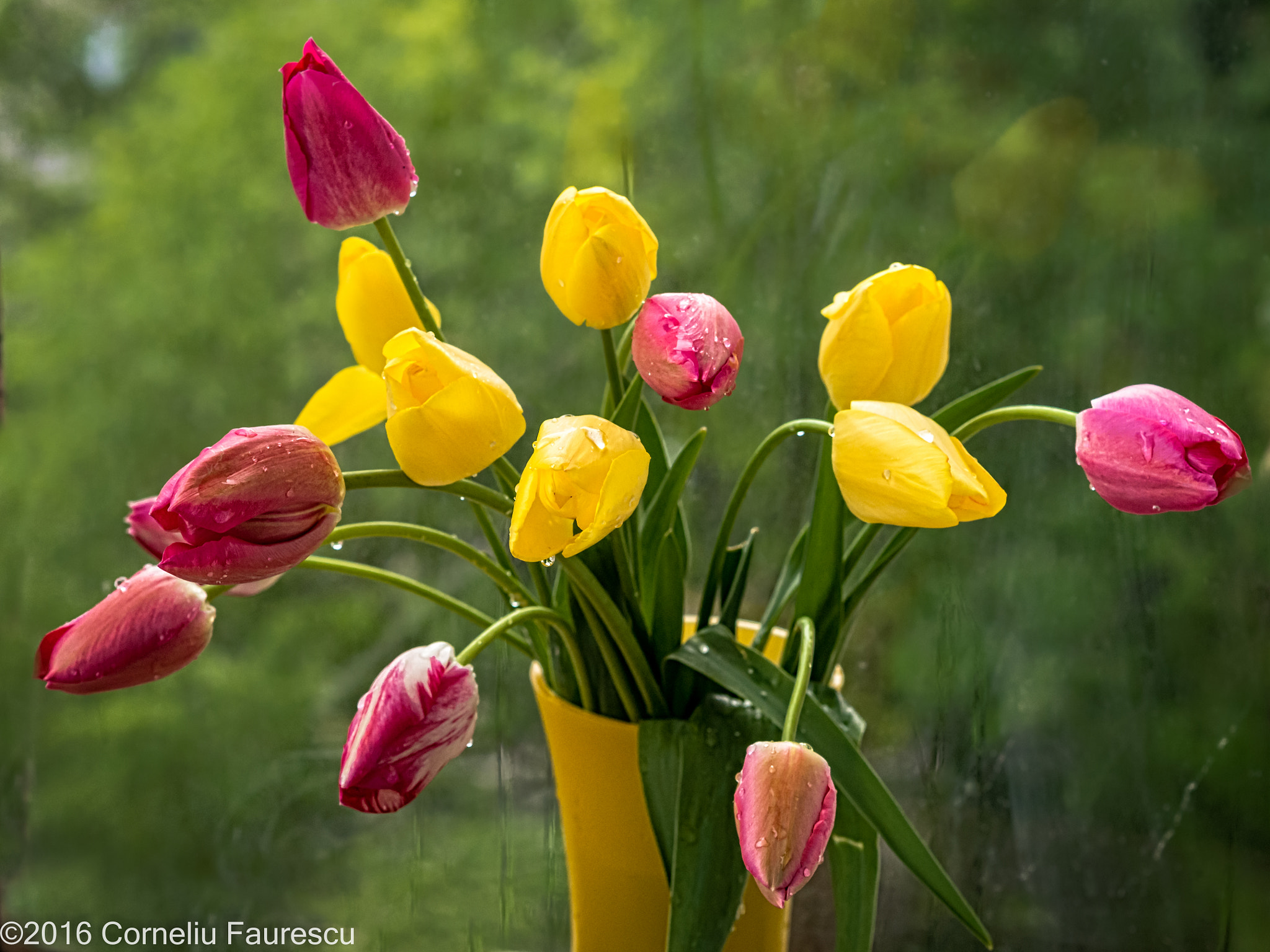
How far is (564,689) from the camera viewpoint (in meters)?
0.48

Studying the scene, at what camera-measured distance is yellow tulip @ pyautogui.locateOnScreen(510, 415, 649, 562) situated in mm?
319

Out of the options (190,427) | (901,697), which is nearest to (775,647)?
(901,697)

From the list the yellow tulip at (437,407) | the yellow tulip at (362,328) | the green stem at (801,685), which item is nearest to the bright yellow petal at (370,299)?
the yellow tulip at (362,328)

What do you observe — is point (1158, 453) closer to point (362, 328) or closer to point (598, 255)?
point (598, 255)

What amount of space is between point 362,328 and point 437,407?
127 millimetres

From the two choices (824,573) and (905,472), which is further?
(824,573)

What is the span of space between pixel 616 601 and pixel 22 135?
0.60 m

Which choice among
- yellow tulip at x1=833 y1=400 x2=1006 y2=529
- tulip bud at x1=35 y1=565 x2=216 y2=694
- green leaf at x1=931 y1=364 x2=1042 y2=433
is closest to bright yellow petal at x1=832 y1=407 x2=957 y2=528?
yellow tulip at x1=833 y1=400 x2=1006 y2=529

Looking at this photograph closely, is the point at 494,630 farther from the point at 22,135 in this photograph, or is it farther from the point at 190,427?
the point at 22,135

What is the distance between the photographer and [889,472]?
1.13 ft

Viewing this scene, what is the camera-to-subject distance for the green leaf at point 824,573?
1.46ft

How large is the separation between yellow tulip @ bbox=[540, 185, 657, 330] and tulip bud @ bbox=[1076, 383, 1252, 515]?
0.57 ft

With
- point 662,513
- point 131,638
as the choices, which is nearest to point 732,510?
point 662,513

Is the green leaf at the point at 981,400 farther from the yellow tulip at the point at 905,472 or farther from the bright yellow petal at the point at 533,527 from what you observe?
the bright yellow petal at the point at 533,527
